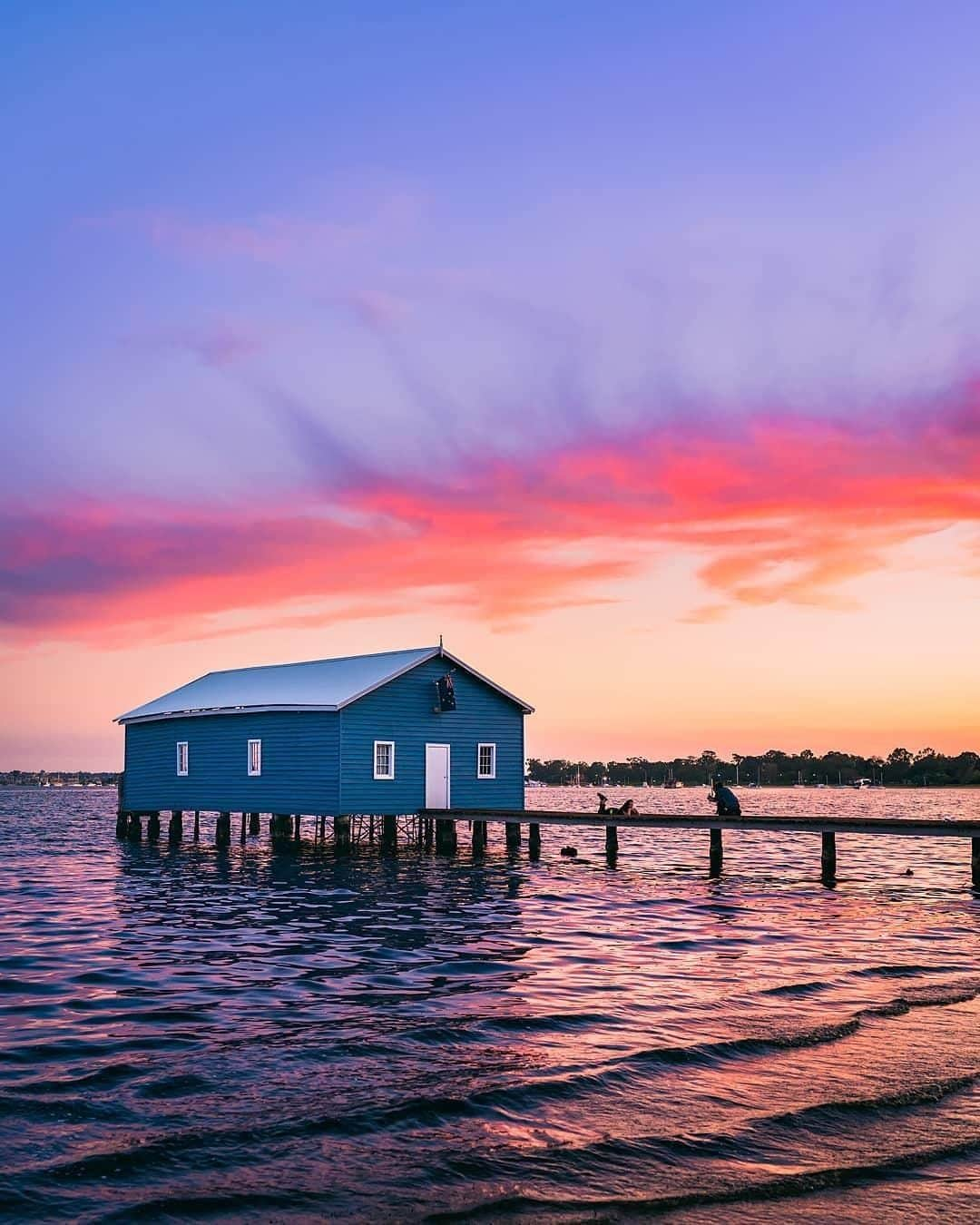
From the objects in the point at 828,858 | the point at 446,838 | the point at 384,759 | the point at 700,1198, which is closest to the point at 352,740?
the point at 384,759

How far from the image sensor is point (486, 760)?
4588cm

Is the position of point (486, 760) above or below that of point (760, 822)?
above

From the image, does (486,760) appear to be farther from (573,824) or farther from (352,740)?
(352,740)

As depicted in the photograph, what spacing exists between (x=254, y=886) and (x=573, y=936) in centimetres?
1440

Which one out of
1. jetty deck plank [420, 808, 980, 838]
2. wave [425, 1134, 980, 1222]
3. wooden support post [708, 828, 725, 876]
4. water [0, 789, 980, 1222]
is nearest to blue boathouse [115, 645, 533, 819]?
jetty deck plank [420, 808, 980, 838]

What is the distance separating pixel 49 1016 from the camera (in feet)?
48.0

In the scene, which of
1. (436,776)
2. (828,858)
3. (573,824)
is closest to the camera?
(828,858)

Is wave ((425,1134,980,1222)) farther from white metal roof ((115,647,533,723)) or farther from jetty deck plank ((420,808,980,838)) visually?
white metal roof ((115,647,533,723))

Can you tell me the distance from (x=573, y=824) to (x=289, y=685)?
12771 millimetres

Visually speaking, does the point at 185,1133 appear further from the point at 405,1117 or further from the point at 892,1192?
the point at 892,1192

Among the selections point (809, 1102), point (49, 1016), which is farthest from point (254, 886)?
point (809, 1102)

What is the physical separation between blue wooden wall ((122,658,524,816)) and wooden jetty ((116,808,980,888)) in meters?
1.01

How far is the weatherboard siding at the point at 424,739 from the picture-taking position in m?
41.3

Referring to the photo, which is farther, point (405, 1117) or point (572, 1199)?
point (405, 1117)
